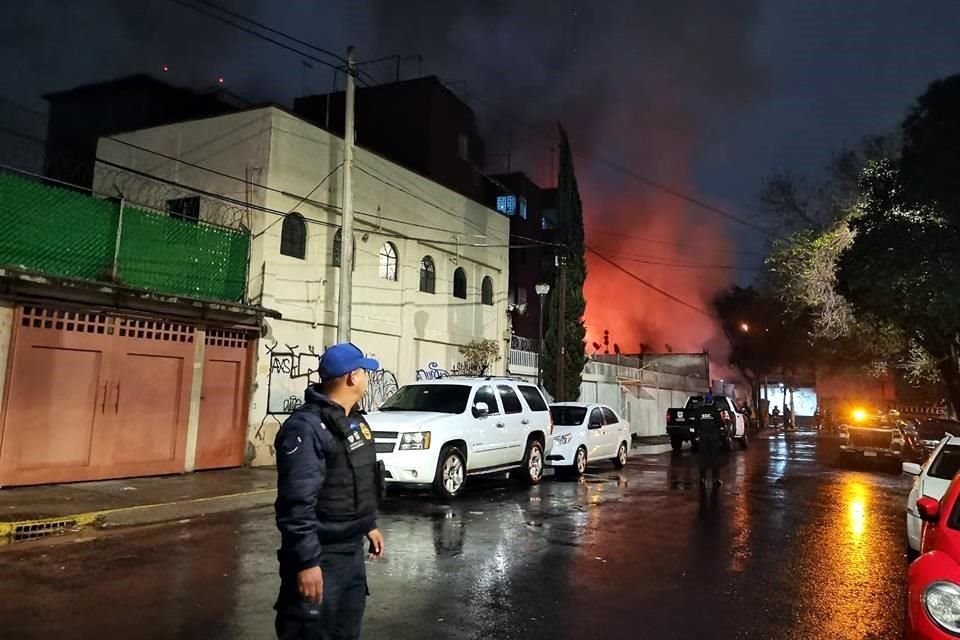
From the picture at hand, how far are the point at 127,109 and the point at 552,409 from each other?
2014cm

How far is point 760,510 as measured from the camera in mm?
11320

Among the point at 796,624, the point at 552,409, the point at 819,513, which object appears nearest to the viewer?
the point at 796,624

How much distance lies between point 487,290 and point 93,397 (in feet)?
46.0

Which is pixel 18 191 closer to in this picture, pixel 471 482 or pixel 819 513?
pixel 471 482

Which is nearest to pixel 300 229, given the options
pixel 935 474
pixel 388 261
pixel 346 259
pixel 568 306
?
pixel 346 259

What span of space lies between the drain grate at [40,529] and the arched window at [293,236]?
26.5ft

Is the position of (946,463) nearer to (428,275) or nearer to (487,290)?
(428,275)

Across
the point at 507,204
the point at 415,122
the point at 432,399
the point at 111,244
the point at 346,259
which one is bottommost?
the point at 432,399

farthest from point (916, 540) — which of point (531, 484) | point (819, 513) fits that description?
point (531, 484)

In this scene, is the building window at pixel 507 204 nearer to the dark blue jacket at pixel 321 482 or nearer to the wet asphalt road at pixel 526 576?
the wet asphalt road at pixel 526 576

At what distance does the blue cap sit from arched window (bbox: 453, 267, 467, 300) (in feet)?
61.7

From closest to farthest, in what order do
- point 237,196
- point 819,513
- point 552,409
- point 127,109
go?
point 819,513, point 237,196, point 552,409, point 127,109

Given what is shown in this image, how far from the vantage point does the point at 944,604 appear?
11.3 ft

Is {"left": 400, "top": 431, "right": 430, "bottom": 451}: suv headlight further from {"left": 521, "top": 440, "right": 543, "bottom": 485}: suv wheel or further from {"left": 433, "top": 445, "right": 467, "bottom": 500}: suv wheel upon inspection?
{"left": 521, "top": 440, "right": 543, "bottom": 485}: suv wheel
